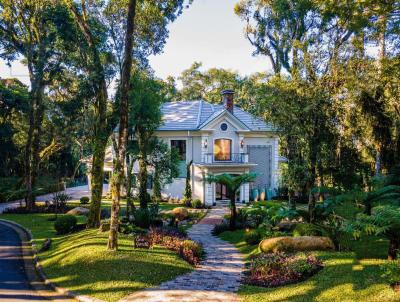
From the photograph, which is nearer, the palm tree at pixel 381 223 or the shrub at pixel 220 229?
the palm tree at pixel 381 223

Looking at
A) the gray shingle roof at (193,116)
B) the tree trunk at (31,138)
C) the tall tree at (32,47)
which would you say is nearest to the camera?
the tall tree at (32,47)

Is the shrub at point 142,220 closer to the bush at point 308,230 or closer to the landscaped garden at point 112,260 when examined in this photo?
the landscaped garden at point 112,260

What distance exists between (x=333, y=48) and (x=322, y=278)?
416 inches

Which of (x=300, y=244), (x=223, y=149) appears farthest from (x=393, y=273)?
(x=223, y=149)

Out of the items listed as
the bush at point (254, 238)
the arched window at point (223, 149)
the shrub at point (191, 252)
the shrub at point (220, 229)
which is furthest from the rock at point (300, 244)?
the arched window at point (223, 149)

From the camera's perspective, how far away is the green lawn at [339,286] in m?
8.59

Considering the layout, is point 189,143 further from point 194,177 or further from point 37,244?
point 37,244

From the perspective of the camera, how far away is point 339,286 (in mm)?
9336

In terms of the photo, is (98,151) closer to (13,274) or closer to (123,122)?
(123,122)

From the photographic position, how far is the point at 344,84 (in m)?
15.5

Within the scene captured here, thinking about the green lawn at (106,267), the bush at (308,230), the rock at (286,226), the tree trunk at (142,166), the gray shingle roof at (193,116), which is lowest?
the green lawn at (106,267)

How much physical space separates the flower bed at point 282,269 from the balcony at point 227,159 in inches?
790

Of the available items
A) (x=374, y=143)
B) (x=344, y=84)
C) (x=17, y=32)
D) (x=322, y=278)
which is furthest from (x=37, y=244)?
(x=17, y=32)

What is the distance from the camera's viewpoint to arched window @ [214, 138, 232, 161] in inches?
1304
